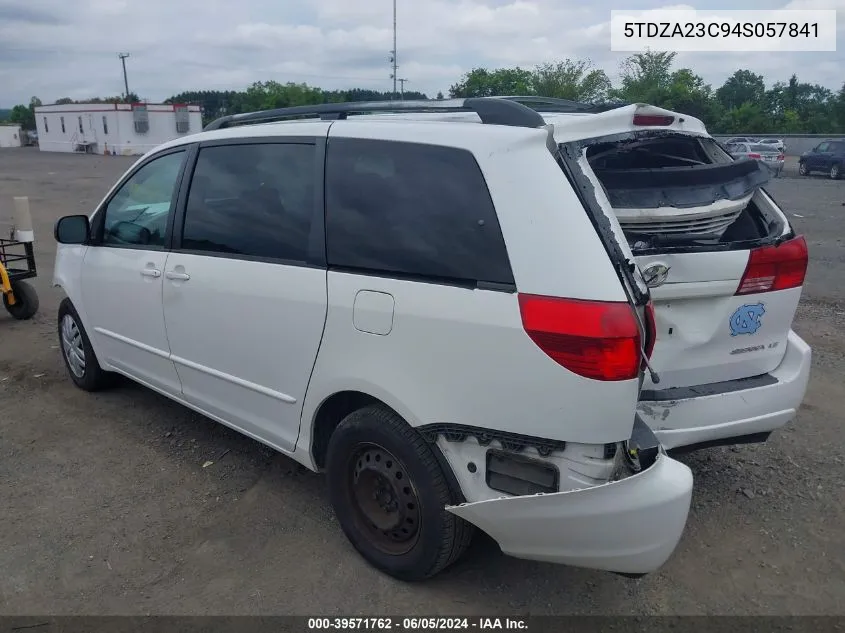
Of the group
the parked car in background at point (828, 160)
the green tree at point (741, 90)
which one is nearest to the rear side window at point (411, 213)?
the parked car in background at point (828, 160)

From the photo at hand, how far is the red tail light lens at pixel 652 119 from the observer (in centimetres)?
288

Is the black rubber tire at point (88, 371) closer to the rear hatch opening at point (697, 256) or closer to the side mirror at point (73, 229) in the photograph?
the side mirror at point (73, 229)

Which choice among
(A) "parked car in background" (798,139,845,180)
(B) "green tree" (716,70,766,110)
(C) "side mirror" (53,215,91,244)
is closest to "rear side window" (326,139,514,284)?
(C) "side mirror" (53,215,91,244)

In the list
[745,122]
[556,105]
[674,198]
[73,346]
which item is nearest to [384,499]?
[674,198]

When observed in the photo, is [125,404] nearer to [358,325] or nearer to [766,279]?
[358,325]

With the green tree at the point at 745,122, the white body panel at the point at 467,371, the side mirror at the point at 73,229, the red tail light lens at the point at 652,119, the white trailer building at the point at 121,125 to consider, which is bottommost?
the white body panel at the point at 467,371

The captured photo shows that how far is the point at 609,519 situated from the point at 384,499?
1.03m

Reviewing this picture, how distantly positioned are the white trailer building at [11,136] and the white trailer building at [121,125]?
53.2ft

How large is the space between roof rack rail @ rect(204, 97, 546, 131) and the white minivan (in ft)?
0.04

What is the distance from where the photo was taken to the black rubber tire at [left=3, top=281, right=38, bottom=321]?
696 cm

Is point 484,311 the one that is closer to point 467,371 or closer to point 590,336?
point 467,371

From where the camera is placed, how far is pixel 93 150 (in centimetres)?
5116

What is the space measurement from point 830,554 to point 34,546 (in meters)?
3.64

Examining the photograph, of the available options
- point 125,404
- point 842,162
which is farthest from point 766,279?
point 842,162
